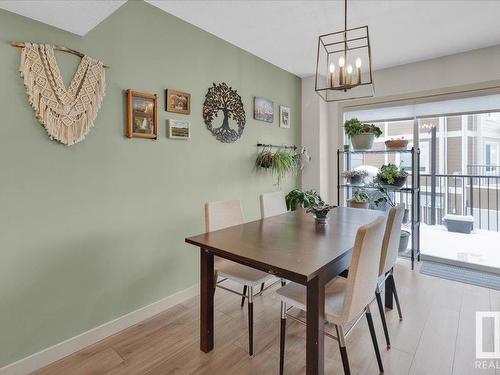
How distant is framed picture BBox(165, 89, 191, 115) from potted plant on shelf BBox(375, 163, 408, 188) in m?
2.40

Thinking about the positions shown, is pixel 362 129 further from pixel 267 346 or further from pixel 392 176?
pixel 267 346

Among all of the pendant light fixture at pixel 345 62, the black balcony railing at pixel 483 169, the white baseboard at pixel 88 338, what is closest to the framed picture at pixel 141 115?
the pendant light fixture at pixel 345 62

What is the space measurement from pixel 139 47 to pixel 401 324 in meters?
2.96

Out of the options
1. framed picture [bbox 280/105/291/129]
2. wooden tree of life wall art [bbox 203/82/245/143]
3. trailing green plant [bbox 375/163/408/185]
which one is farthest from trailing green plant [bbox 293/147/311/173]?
wooden tree of life wall art [bbox 203/82/245/143]

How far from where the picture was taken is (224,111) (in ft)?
9.82

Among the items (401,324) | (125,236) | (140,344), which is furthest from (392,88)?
(140,344)

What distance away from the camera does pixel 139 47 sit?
228 centimetres

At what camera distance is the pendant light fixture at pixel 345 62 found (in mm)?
1828

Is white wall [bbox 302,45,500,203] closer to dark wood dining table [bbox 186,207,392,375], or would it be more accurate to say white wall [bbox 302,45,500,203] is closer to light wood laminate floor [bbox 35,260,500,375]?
dark wood dining table [bbox 186,207,392,375]

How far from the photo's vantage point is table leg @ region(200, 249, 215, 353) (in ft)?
6.11

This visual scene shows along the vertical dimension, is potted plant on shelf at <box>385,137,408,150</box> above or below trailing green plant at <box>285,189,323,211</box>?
above

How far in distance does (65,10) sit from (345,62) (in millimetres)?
1692

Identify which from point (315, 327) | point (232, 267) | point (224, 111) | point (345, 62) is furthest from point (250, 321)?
point (224, 111)

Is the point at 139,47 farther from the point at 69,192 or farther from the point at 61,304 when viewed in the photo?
the point at 61,304
